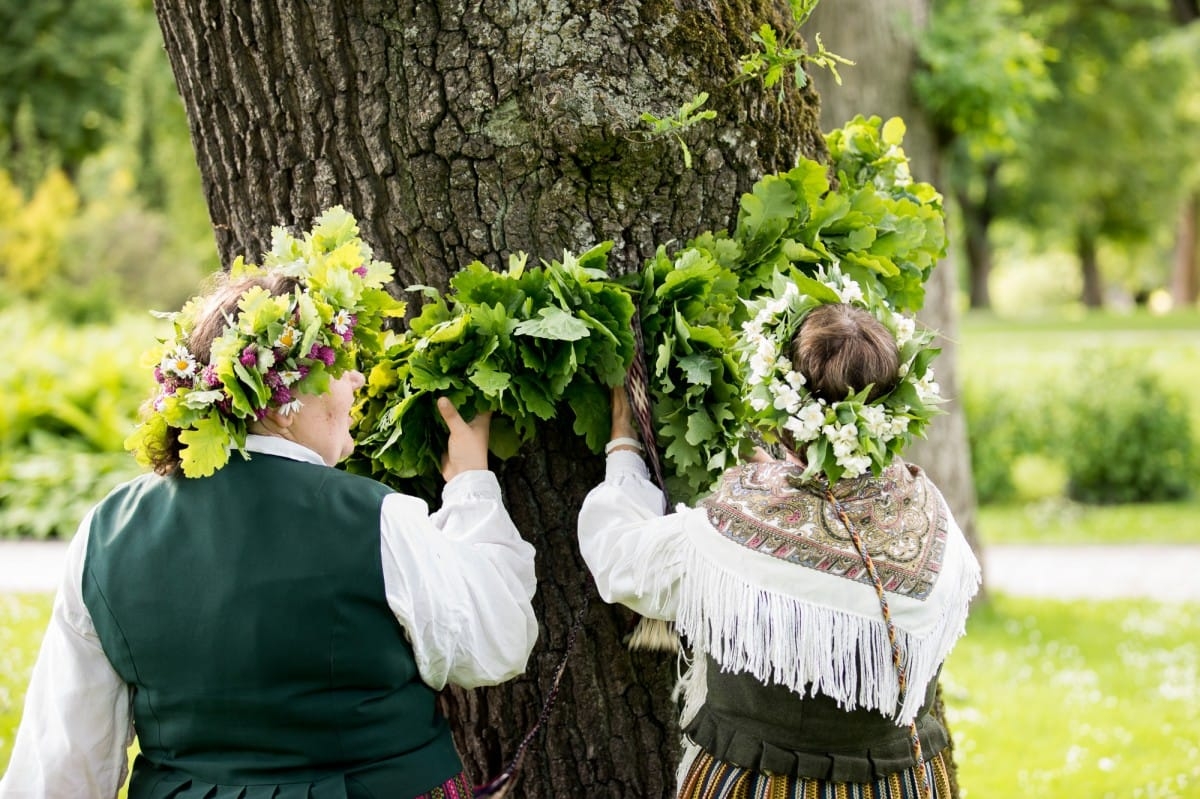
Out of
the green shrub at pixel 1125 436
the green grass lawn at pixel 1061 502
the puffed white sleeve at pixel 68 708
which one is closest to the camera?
the puffed white sleeve at pixel 68 708

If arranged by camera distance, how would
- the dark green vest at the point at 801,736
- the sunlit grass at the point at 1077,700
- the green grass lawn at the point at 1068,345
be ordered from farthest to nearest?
the green grass lawn at the point at 1068,345 < the sunlit grass at the point at 1077,700 < the dark green vest at the point at 801,736

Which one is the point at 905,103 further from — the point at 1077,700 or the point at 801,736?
the point at 801,736

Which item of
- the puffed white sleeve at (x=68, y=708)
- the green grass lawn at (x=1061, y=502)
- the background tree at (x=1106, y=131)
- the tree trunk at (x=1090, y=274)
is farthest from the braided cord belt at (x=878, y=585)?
the tree trunk at (x=1090, y=274)

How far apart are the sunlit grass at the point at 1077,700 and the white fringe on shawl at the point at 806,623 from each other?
8.75 feet

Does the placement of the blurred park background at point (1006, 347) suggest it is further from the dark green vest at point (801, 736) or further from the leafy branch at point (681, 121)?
the leafy branch at point (681, 121)

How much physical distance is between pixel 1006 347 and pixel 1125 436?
5364 mm

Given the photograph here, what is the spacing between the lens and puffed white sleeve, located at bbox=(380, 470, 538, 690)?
7.00ft

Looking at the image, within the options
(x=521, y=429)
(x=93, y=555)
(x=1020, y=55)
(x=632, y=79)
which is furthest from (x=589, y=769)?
(x=1020, y=55)

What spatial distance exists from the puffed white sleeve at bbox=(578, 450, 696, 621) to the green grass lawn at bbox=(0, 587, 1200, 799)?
2.88 meters

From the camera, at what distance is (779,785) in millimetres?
2400

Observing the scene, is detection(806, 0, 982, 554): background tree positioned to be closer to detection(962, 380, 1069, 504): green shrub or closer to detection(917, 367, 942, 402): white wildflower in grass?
detection(962, 380, 1069, 504): green shrub

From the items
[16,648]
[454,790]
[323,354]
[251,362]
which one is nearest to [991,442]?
[16,648]

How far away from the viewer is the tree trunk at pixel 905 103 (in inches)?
277

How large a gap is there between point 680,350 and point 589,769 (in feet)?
3.63
